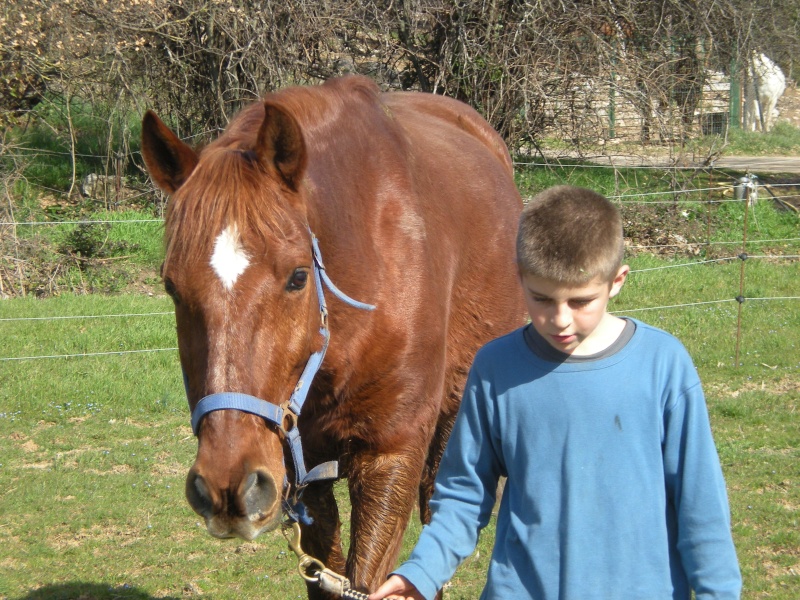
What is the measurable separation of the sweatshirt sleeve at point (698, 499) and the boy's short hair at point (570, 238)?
30cm

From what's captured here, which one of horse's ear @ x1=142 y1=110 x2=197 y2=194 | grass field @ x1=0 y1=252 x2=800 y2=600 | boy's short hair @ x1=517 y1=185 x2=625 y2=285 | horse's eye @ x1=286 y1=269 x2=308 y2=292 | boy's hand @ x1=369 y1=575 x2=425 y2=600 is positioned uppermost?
horse's ear @ x1=142 y1=110 x2=197 y2=194

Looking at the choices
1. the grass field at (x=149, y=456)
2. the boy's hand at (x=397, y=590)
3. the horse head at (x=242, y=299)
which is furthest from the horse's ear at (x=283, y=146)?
the grass field at (x=149, y=456)

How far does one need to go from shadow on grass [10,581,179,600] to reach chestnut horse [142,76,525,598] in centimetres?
111

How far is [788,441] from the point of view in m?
5.71

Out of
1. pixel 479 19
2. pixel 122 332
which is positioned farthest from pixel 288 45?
pixel 122 332

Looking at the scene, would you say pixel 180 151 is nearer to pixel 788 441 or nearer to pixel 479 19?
pixel 788 441

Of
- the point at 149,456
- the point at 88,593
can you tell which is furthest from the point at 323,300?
the point at 149,456

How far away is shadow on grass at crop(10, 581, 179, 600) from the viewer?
404 centimetres

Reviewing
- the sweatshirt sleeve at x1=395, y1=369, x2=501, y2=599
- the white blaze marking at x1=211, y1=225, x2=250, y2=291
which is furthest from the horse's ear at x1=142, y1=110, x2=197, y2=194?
the sweatshirt sleeve at x1=395, y1=369, x2=501, y2=599

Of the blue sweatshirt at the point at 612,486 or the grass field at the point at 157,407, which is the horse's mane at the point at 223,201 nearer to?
the blue sweatshirt at the point at 612,486

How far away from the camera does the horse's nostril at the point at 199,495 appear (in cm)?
217

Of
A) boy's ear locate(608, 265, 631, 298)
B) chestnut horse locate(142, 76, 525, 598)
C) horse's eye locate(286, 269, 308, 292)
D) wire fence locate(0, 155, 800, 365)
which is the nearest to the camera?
boy's ear locate(608, 265, 631, 298)

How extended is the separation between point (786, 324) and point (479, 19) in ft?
16.7

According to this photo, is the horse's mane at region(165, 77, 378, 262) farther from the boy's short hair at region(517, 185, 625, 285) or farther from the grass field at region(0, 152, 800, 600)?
the grass field at region(0, 152, 800, 600)
